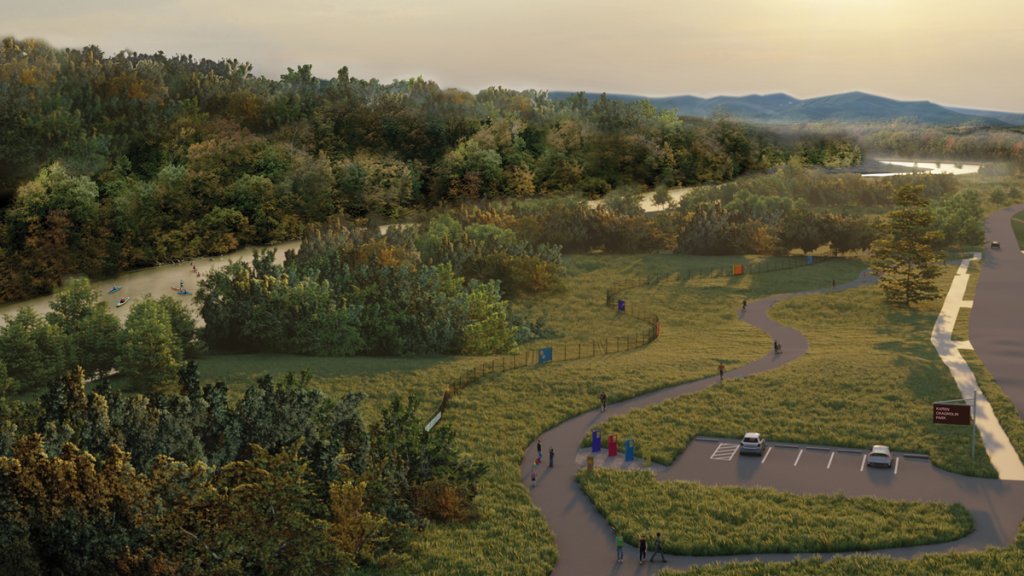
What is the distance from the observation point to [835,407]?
172 ft

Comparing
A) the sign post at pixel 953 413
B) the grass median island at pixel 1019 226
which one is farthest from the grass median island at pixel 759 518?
the grass median island at pixel 1019 226

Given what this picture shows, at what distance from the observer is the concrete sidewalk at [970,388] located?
43656 mm

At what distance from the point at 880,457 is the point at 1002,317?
41443 millimetres

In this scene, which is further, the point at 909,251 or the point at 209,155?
the point at 909,251

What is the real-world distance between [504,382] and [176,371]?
1753cm

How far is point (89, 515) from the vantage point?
28.1 m

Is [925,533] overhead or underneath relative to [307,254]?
underneath

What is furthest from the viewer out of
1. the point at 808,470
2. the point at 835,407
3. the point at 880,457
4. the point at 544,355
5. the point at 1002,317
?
the point at 1002,317

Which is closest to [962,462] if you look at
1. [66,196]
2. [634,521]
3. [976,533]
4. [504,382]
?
[976,533]

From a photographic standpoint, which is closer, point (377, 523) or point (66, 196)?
point (377, 523)

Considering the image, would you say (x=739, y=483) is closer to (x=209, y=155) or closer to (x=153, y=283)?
(x=153, y=283)

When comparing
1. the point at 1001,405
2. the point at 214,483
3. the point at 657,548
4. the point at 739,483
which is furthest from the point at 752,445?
the point at 214,483

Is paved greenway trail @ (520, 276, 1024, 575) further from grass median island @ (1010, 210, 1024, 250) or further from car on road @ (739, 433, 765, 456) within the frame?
grass median island @ (1010, 210, 1024, 250)

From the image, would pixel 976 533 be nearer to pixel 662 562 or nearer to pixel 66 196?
pixel 662 562
